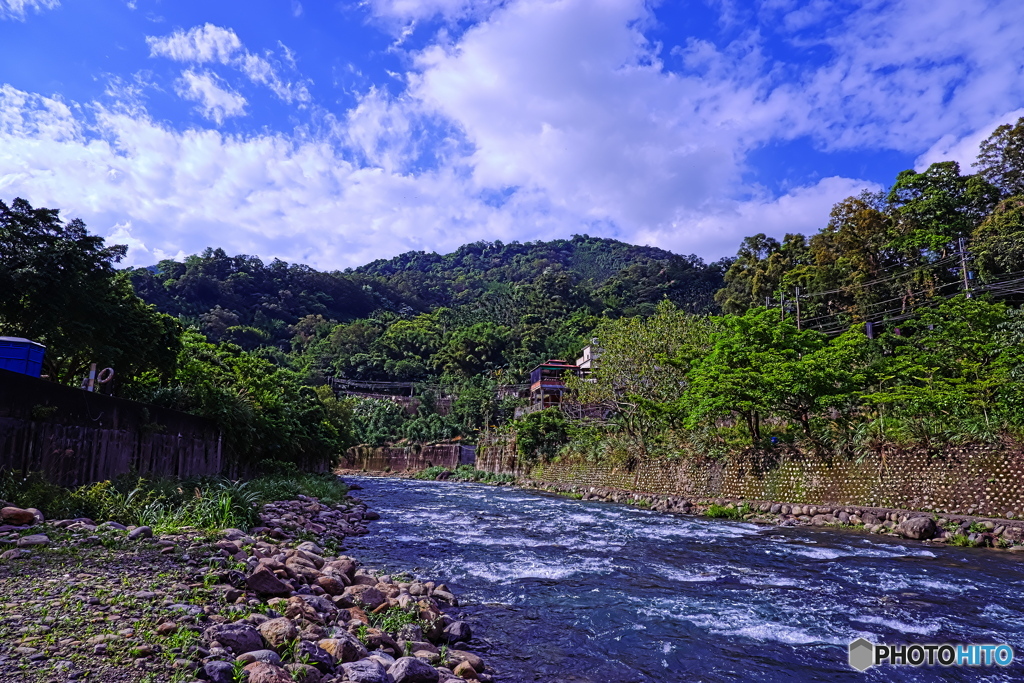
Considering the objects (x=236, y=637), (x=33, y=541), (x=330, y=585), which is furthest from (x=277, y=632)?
(x=33, y=541)

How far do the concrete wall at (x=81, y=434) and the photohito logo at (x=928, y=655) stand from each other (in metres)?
11.8

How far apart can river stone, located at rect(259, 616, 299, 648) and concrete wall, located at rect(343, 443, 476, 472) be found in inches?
2014

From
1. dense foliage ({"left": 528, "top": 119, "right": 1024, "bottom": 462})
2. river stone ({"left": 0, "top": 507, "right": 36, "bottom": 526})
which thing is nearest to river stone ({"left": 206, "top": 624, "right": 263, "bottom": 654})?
river stone ({"left": 0, "top": 507, "right": 36, "bottom": 526})

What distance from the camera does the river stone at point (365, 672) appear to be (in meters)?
4.22

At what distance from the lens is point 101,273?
14117mm

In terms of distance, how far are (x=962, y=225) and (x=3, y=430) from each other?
4239cm

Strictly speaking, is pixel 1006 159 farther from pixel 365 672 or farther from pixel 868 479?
pixel 365 672

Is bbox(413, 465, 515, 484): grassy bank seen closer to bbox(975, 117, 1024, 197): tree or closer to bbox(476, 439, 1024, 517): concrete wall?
bbox(476, 439, 1024, 517): concrete wall

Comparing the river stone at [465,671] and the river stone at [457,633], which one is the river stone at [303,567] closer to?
the river stone at [457,633]

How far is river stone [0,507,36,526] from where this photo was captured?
6.93 meters

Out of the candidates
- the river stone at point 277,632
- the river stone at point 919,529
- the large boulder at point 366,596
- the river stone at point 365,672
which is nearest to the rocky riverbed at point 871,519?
the river stone at point 919,529

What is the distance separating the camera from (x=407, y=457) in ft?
189

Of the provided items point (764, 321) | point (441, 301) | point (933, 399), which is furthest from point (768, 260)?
point (441, 301)

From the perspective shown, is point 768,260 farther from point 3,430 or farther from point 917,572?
point 3,430
